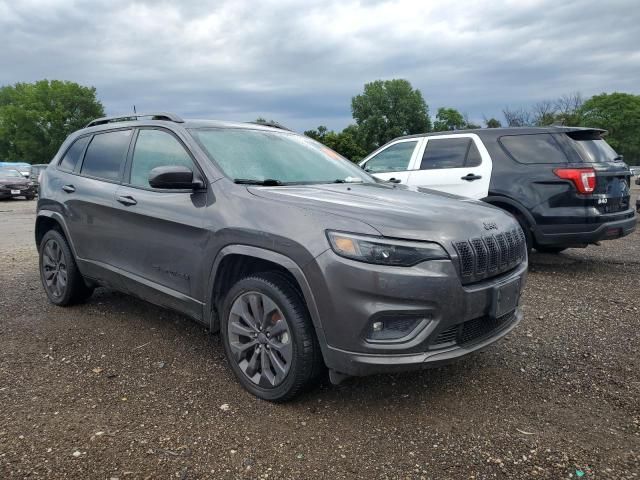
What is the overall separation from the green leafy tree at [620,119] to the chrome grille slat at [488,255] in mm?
75868

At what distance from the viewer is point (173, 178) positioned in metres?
3.12

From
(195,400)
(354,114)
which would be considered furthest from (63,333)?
(354,114)

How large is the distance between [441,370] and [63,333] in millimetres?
3045

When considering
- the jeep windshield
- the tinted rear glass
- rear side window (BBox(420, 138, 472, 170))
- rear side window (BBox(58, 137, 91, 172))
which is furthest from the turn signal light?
rear side window (BBox(58, 137, 91, 172))

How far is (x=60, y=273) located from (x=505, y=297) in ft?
13.2

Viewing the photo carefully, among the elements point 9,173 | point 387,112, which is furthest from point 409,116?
point 9,173

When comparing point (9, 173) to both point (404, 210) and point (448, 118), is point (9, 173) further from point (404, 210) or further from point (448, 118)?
point (448, 118)

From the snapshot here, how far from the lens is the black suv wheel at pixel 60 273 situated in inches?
181

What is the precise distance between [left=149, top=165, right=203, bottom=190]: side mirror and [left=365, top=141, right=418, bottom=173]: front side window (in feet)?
15.1

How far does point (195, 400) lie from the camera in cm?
303

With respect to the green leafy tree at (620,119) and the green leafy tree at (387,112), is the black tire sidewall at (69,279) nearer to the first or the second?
the green leafy tree at (387,112)

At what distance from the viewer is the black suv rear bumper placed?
226 inches

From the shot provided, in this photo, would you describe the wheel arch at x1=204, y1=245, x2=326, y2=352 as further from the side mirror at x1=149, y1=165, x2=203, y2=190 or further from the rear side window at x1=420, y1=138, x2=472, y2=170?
the rear side window at x1=420, y1=138, x2=472, y2=170

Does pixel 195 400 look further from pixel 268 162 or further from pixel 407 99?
pixel 407 99
